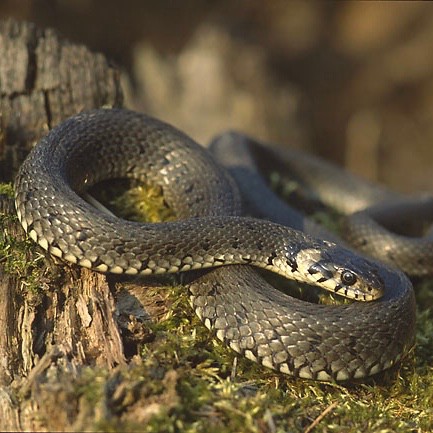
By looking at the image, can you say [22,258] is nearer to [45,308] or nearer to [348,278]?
[45,308]

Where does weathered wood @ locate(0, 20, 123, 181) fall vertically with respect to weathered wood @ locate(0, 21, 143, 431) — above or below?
above

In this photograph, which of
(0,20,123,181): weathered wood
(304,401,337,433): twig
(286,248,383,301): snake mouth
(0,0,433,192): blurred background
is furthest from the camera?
(0,0,433,192): blurred background

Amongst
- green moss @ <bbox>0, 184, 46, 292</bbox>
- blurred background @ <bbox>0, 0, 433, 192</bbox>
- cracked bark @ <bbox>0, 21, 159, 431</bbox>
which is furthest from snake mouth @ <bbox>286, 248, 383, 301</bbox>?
blurred background @ <bbox>0, 0, 433, 192</bbox>

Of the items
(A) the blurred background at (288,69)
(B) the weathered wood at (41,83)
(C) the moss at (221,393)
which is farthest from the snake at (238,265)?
(A) the blurred background at (288,69)

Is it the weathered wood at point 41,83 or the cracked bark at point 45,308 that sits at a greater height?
the weathered wood at point 41,83

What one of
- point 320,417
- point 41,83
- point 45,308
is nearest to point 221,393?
point 320,417

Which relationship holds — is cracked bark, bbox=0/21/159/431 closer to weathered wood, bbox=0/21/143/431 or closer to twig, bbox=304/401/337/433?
weathered wood, bbox=0/21/143/431

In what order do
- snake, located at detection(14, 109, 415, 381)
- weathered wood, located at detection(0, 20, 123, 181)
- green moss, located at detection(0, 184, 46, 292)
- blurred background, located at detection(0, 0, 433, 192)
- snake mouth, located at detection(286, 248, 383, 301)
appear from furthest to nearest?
blurred background, located at detection(0, 0, 433, 192) < weathered wood, located at detection(0, 20, 123, 181) < snake mouth, located at detection(286, 248, 383, 301) < green moss, located at detection(0, 184, 46, 292) < snake, located at detection(14, 109, 415, 381)

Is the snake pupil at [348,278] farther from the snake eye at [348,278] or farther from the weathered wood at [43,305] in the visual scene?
the weathered wood at [43,305]
